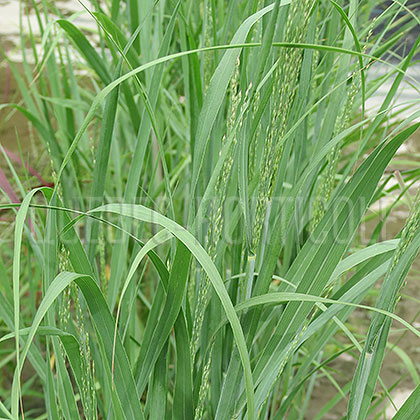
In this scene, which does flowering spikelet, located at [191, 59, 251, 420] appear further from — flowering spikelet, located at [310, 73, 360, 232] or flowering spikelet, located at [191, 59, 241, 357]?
flowering spikelet, located at [310, 73, 360, 232]

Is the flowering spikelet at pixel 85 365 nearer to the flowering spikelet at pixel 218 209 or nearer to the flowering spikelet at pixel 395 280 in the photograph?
the flowering spikelet at pixel 218 209

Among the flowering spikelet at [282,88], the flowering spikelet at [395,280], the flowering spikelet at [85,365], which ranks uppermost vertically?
the flowering spikelet at [282,88]

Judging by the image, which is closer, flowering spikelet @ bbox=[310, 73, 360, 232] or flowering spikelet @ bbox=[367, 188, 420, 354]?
flowering spikelet @ bbox=[367, 188, 420, 354]

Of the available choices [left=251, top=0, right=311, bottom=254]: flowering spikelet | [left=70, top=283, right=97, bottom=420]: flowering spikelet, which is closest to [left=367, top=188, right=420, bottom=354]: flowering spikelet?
[left=251, top=0, right=311, bottom=254]: flowering spikelet

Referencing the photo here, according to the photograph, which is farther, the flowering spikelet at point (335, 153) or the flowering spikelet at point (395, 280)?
the flowering spikelet at point (335, 153)

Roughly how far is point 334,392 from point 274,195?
2.56 ft

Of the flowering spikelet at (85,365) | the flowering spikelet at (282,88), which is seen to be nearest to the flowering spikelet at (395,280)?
the flowering spikelet at (282,88)

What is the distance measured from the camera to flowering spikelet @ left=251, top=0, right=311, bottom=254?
0.46m

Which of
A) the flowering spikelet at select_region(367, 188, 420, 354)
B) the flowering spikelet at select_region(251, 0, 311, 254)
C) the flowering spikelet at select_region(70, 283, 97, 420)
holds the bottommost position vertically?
the flowering spikelet at select_region(70, 283, 97, 420)

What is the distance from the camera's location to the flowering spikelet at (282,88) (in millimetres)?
462

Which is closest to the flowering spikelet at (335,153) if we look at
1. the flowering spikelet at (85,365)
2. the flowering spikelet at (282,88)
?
the flowering spikelet at (282,88)

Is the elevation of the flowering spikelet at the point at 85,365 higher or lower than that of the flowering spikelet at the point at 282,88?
lower

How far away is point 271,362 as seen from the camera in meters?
0.53

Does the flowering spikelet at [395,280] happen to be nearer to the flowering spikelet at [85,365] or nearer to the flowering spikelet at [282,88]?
the flowering spikelet at [282,88]
